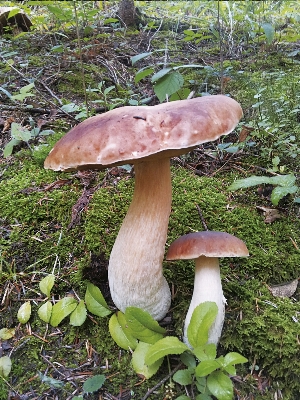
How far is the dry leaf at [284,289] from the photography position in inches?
86.4

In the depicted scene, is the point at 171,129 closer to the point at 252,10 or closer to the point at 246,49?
the point at 246,49

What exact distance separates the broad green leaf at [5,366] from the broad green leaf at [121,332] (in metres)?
0.62

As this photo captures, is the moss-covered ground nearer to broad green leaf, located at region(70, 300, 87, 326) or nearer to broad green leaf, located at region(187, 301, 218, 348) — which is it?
broad green leaf, located at region(70, 300, 87, 326)

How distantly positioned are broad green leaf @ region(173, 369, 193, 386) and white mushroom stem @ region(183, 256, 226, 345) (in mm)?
223

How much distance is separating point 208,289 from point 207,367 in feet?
1.52

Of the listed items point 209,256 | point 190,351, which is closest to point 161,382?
point 190,351

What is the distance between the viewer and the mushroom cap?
1.42 meters

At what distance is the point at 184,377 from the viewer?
165 cm

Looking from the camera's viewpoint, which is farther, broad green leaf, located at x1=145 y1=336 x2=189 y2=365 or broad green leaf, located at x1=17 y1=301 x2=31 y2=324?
broad green leaf, located at x1=17 y1=301 x2=31 y2=324

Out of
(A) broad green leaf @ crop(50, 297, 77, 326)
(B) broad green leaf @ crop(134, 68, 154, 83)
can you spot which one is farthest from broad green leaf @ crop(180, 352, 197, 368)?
(B) broad green leaf @ crop(134, 68, 154, 83)

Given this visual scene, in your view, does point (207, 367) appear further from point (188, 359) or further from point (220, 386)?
point (188, 359)

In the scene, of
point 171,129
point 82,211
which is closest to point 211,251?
point 171,129

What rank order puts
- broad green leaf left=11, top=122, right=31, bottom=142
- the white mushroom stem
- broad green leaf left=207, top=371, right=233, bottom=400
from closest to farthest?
1. broad green leaf left=207, top=371, right=233, bottom=400
2. the white mushroom stem
3. broad green leaf left=11, top=122, right=31, bottom=142

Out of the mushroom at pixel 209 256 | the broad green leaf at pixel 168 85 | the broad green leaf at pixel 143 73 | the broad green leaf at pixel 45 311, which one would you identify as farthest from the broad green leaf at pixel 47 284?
the broad green leaf at pixel 143 73
